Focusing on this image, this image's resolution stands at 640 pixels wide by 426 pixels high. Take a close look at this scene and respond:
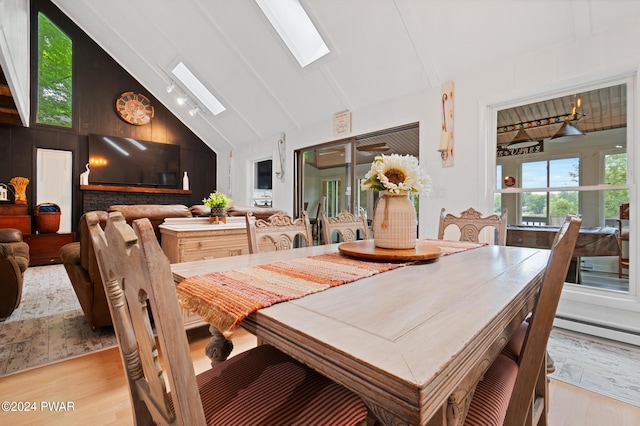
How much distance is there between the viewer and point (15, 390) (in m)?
1.59

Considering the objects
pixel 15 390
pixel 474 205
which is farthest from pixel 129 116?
pixel 474 205

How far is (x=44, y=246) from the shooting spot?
495 centimetres

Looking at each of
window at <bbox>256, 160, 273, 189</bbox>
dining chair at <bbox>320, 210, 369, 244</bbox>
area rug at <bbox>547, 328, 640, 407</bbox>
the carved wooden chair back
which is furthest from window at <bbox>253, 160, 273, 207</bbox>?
the carved wooden chair back

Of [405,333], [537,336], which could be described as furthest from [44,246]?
[537,336]

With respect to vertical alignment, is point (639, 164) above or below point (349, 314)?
above

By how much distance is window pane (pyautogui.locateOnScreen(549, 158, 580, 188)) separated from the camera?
2.47m

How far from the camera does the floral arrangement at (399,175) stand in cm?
129

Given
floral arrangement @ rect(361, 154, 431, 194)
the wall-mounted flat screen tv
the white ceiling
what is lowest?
floral arrangement @ rect(361, 154, 431, 194)

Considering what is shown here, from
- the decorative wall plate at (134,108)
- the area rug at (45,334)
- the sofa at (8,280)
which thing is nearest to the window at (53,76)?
the decorative wall plate at (134,108)

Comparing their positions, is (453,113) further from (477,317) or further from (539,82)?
(477,317)

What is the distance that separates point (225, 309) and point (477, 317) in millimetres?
551

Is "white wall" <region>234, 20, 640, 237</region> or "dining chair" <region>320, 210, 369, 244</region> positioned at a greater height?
"white wall" <region>234, 20, 640, 237</region>

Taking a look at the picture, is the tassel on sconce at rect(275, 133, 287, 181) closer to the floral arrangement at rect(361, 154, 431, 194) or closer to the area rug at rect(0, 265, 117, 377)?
the area rug at rect(0, 265, 117, 377)

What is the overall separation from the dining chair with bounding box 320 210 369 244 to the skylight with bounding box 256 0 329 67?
2.48m
